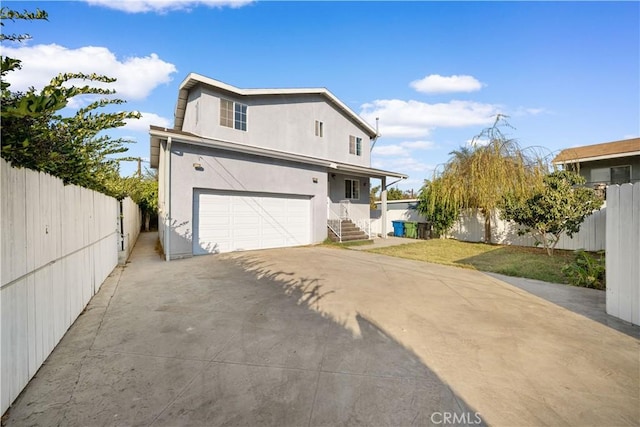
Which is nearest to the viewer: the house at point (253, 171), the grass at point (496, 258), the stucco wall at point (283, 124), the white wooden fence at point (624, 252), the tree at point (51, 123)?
the tree at point (51, 123)

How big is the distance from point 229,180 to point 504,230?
43.3ft

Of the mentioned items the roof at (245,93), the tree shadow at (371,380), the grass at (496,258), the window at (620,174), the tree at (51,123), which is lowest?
the grass at (496,258)

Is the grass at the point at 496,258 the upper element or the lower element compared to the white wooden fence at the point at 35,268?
lower

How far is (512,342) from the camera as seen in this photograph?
360cm

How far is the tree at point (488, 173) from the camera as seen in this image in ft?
41.7

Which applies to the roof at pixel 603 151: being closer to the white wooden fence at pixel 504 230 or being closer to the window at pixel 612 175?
the window at pixel 612 175

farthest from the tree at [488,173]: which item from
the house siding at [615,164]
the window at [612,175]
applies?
the window at [612,175]

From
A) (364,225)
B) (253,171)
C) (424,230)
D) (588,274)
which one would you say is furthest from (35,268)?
(424,230)

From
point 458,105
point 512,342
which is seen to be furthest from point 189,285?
point 458,105

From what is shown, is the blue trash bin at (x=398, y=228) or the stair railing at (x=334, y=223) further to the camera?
the blue trash bin at (x=398, y=228)

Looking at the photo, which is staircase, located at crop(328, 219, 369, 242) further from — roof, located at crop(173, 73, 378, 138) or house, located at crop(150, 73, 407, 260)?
roof, located at crop(173, 73, 378, 138)

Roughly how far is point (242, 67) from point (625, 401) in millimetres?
14869

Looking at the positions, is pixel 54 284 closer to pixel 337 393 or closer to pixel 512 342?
pixel 337 393

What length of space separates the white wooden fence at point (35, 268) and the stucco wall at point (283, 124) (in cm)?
830
